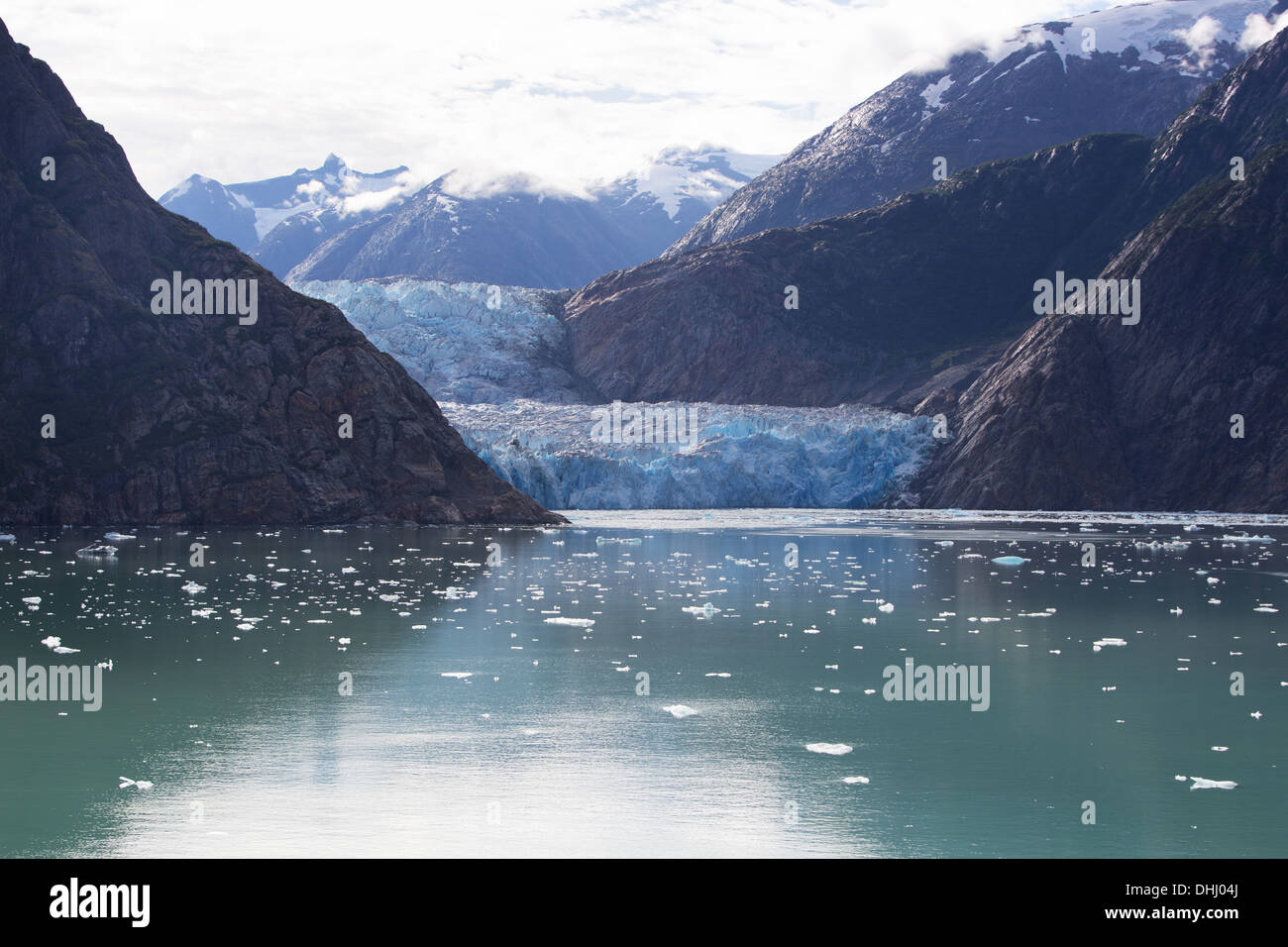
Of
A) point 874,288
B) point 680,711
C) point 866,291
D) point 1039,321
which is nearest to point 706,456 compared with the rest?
point 1039,321

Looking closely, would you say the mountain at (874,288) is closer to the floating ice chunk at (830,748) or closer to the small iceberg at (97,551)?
the small iceberg at (97,551)

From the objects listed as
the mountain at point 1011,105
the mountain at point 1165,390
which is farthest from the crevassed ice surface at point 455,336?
the mountain at point 1011,105

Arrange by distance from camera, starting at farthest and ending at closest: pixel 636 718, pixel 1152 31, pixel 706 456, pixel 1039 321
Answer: pixel 1152 31
pixel 1039 321
pixel 706 456
pixel 636 718

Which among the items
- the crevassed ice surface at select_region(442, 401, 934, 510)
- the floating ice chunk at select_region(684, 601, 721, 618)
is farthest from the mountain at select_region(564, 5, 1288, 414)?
the floating ice chunk at select_region(684, 601, 721, 618)

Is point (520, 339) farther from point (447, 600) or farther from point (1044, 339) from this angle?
point (447, 600)

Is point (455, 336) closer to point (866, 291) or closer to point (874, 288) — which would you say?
point (866, 291)

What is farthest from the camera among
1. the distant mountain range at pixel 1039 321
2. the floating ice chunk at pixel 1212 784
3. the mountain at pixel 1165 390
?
the distant mountain range at pixel 1039 321
